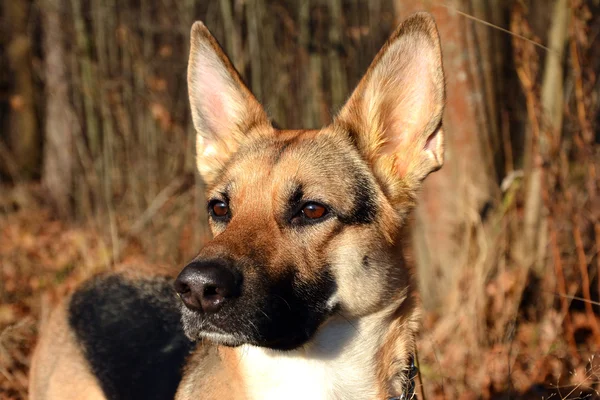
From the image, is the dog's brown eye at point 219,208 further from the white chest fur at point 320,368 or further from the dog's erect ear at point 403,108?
the dog's erect ear at point 403,108

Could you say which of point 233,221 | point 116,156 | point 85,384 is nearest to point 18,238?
point 116,156

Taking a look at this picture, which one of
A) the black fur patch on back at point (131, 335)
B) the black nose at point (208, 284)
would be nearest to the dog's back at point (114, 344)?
the black fur patch on back at point (131, 335)

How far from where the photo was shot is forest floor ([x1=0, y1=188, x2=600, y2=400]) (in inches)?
201

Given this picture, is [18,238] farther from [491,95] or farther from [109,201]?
[491,95]

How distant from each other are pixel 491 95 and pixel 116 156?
4976 mm

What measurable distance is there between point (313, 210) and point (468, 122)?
320 centimetres

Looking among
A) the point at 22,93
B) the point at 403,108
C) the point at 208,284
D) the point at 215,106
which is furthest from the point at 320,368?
the point at 22,93

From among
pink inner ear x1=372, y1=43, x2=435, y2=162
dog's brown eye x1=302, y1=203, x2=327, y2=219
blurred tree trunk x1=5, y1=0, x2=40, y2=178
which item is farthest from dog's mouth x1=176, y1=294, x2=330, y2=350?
blurred tree trunk x1=5, y1=0, x2=40, y2=178

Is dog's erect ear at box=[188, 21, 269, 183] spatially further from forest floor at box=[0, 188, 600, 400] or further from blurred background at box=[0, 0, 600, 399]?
forest floor at box=[0, 188, 600, 400]

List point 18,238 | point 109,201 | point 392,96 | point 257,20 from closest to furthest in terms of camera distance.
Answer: point 392,96
point 257,20
point 109,201
point 18,238

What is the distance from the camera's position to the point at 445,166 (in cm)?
645

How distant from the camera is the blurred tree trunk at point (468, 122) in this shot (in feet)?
20.4

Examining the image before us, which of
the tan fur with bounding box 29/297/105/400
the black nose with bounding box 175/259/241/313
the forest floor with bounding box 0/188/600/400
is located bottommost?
the forest floor with bounding box 0/188/600/400

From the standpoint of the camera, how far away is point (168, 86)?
29.3ft
